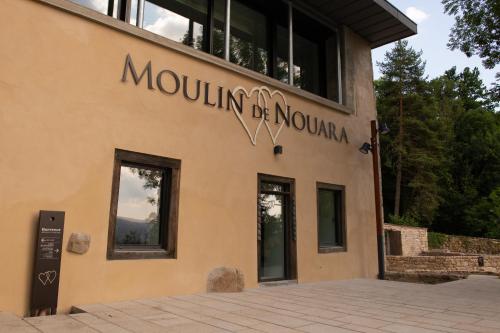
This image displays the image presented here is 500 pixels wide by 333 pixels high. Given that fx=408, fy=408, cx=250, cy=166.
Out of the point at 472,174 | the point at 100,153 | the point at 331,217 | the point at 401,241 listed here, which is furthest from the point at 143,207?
the point at 472,174

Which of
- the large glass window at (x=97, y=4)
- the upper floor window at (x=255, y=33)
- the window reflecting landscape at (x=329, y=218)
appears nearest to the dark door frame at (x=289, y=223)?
the window reflecting landscape at (x=329, y=218)

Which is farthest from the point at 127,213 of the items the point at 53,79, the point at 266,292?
the point at 266,292

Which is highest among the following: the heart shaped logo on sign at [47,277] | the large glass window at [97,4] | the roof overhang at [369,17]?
the roof overhang at [369,17]

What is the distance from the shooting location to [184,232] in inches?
243

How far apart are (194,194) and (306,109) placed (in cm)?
355

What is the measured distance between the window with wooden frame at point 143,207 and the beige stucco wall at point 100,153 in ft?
0.36

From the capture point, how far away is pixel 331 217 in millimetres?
9008

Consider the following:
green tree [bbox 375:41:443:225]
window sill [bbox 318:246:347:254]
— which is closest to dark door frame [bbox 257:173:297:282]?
Result: window sill [bbox 318:246:347:254]

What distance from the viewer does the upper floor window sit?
6695 mm

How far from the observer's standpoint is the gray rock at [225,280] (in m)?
6.37

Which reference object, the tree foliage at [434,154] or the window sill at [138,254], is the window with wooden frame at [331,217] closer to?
the window sill at [138,254]

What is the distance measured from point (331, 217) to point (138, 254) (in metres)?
4.73

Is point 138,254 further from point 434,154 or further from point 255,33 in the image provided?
point 434,154

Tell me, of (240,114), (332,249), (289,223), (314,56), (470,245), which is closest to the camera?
(240,114)
